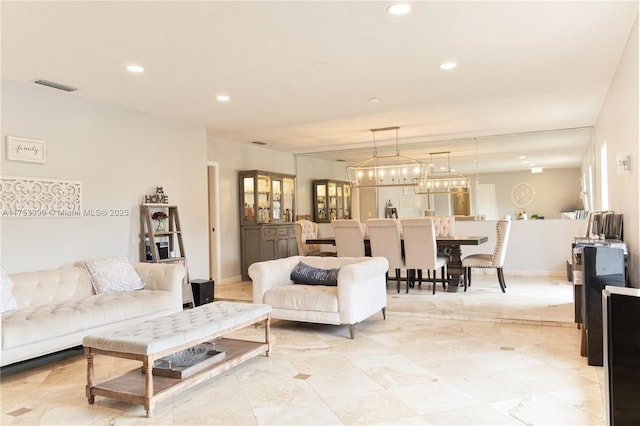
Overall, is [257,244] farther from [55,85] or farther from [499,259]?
[55,85]

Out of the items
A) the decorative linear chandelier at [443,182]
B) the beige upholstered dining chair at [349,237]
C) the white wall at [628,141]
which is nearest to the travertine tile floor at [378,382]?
the white wall at [628,141]

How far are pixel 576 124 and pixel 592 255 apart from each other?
489 cm

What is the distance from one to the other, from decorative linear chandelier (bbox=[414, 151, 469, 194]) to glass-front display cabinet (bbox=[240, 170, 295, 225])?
2.66 meters

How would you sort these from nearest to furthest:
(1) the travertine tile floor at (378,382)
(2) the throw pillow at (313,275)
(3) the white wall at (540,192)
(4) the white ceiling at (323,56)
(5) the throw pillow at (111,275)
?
(1) the travertine tile floor at (378,382) < (4) the white ceiling at (323,56) < (5) the throw pillow at (111,275) < (2) the throw pillow at (313,275) < (3) the white wall at (540,192)

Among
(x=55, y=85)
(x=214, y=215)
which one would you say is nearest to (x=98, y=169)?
(x=55, y=85)

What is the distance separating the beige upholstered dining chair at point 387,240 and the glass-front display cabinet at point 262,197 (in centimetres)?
241

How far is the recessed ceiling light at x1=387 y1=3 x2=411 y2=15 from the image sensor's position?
118 inches

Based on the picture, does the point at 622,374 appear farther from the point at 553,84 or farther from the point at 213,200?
the point at 213,200

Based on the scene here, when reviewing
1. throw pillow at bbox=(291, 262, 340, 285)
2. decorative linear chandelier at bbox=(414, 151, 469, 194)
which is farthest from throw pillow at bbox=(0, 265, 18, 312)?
decorative linear chandelier at bbox=(414, 151, 469, 194)

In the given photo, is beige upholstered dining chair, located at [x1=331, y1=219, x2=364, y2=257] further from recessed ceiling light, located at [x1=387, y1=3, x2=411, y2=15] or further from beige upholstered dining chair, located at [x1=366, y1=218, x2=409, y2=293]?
recessed ceiling light, located at [x1=387, y1=3, x2=411, y2=15]

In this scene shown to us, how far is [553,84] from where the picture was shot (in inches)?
195

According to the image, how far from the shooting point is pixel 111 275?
15.3 ft

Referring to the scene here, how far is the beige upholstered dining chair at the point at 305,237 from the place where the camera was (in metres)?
7.47

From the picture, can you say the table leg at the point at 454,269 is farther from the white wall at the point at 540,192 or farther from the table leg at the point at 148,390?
the table leg at the point at 148,390
